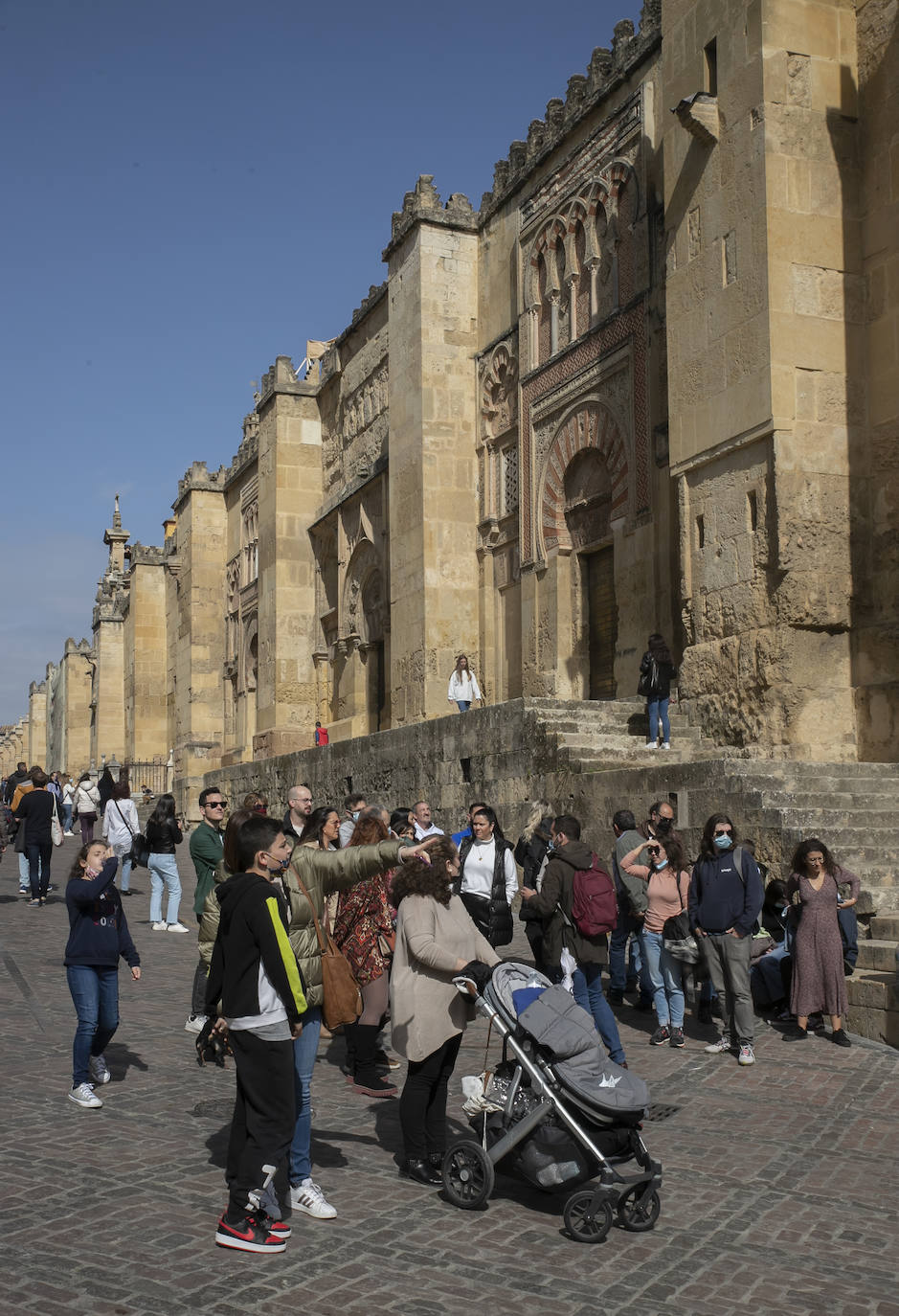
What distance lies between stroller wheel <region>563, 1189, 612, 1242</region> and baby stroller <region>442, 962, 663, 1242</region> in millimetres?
85

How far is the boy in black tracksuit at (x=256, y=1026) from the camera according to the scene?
4.64 meters

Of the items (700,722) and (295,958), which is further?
(700,722)

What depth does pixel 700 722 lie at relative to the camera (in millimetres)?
13695

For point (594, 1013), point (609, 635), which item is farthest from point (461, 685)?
point (594, 1013)

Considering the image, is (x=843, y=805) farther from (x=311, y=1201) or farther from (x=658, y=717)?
(x=311, y=1201)

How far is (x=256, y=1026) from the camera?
477 cm

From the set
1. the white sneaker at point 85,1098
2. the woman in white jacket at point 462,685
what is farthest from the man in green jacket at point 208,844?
the woman in white jacket at point 462,685

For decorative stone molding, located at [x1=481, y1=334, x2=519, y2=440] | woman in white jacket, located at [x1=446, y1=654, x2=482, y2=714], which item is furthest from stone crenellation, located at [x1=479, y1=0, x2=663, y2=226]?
woman in white jacket, located at [x1=446, y1=654, x2=482, y2=714]

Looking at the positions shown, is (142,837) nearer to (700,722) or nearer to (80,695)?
(700,722)

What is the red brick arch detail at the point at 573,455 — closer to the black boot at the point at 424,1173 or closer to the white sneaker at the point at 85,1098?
the white sneaker at the point at 85,1098

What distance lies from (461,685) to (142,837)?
6309mm

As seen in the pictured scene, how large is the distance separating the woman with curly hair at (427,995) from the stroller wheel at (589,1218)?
2.68 ft

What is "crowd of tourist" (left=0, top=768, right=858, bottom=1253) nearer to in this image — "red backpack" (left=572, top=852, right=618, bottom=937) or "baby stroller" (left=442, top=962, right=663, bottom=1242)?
"red backpack" (left=572, top=852, right=618, bottom=937)

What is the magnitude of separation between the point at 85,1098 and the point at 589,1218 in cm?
294
